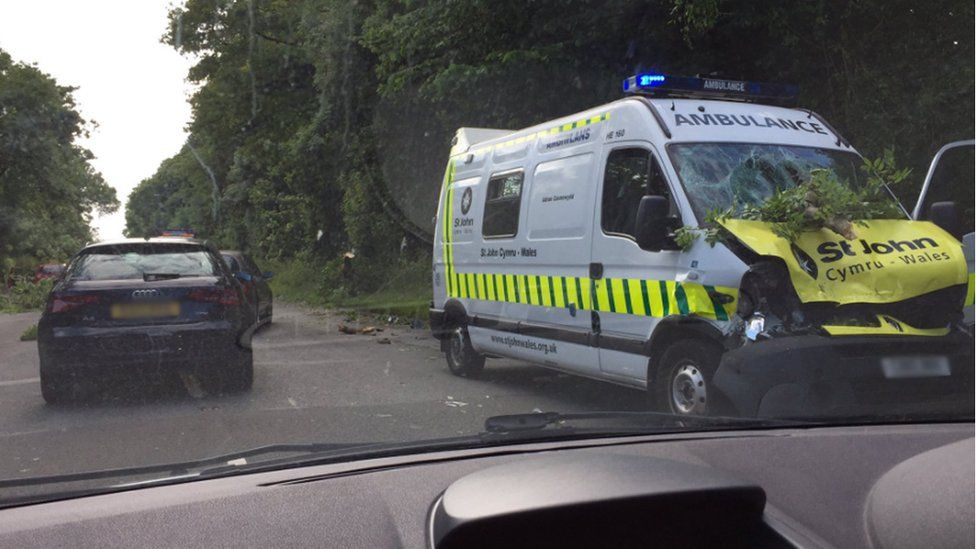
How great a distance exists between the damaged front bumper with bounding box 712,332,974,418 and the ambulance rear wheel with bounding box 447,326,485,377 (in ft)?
12.3

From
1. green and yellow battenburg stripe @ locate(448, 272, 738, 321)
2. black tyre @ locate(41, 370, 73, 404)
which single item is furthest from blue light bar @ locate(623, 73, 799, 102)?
black tyre @ locate(41, 370, 73, 404)

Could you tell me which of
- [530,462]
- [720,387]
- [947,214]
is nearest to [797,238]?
[720,387]

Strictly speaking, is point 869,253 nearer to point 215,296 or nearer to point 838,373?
point 838,373

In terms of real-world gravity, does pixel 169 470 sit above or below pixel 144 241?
below

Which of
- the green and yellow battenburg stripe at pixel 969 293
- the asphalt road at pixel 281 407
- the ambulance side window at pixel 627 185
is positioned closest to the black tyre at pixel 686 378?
the asphalt road at pixel 281 407

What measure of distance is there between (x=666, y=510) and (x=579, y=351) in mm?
4619

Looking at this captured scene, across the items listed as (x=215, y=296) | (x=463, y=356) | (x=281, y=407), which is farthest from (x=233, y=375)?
(x=463, y=356)

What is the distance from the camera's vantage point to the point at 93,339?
24.2 ft

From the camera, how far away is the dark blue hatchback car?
739 centimetres

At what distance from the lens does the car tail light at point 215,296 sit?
25.3 ft

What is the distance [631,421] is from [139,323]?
17.6 ft

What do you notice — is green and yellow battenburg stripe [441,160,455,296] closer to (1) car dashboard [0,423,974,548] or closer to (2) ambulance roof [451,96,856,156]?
(2) ambulance roof [451,96,856,156]

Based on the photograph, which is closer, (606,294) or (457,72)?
(606,294)

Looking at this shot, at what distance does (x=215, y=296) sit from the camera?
781cm
